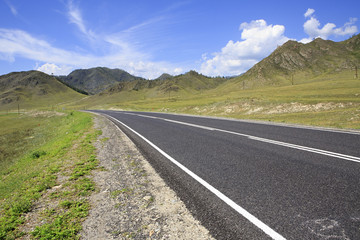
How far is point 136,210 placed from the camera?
12.0 feet

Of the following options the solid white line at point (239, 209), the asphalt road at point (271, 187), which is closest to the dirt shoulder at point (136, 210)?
the asphalt road at point (271, 187)

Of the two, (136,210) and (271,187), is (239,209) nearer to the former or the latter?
(271,187)

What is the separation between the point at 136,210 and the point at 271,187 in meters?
2.64

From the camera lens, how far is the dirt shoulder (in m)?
3.01

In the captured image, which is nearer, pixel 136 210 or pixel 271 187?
pixel 136 210

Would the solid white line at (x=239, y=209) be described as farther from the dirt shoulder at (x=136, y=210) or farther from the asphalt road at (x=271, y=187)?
the dirt shoulder at (x=136, y=210)

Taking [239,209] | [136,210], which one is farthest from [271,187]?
[136,210]

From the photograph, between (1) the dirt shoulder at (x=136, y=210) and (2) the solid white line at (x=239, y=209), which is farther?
(1) the dirt shoulder at (x=136, y=210)

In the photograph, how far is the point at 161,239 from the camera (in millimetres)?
2850

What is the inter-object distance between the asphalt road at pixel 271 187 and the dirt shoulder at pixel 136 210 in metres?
0.24

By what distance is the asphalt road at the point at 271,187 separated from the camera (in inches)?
113

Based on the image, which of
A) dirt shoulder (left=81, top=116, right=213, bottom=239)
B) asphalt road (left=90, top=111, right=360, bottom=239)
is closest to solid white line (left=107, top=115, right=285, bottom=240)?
asphalt road (left=90, top=111, right=360, bottom=239)

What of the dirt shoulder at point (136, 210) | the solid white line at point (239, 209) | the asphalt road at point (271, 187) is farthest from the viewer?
the dirt shoulder at point (136, 210)

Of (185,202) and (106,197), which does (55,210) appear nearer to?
(106,197)
